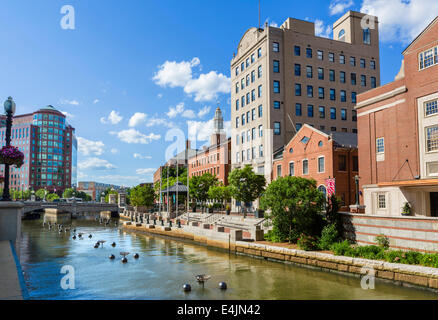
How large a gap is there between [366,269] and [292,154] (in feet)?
89.0

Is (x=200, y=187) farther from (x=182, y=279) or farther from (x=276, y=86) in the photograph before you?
(x=182, y=279)

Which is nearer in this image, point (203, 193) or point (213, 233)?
point (213, 233)

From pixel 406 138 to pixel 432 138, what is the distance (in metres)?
2.14

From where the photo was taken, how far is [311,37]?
5559 cm

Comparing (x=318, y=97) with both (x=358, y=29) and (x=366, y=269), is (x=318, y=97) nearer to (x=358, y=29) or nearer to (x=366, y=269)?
(x=358, y=29)

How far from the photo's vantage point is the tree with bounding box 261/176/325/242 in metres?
26.4

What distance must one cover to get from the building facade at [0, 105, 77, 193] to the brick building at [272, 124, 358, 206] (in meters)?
143

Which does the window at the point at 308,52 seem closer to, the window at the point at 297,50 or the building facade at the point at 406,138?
the window at the point at 297,50

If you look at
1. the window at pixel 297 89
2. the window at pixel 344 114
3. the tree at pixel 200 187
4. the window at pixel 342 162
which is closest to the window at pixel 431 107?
the window at pixel 342 162

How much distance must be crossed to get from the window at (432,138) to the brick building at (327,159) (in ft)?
38.1

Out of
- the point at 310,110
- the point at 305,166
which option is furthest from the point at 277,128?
the point at 305,166

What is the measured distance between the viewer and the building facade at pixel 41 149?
158 meters

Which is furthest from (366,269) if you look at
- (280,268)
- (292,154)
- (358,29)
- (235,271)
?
(358,29)
